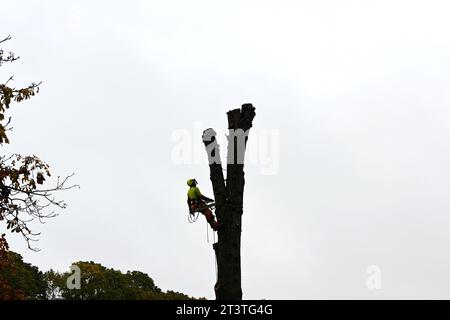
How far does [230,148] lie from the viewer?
9.46m

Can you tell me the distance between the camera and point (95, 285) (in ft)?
198

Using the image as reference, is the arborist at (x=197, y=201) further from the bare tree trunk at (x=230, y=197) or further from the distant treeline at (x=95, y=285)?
the distant treeline at (x=95, y=285)

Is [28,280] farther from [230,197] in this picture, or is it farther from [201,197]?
[230,197]

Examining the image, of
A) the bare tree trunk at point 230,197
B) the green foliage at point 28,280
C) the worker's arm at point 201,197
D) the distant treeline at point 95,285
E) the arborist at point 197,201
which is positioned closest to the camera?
the bare tree trunk at point 230,197

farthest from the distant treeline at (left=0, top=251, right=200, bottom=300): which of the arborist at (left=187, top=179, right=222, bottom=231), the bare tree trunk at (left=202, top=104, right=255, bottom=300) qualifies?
the bare tree trunk at (left=202, top=104, right=255, bottom=300)

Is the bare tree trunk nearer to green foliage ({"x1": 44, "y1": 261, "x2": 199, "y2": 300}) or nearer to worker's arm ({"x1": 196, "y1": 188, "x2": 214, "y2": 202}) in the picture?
worker's arm ({"x1": 196, "y1": 188, "x2": 214, "y2": 202})

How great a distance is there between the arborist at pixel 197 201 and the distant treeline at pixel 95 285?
4784 centimetres

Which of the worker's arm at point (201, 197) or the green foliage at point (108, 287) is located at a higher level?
the worker's arm at point (201, 197)

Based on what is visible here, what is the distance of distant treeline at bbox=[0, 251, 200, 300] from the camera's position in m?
59.0

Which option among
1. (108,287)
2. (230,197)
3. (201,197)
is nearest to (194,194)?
(201,197)

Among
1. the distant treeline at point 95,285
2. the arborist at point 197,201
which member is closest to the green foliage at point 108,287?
the distant treeline at point 95,285

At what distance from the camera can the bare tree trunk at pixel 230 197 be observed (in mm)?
9109

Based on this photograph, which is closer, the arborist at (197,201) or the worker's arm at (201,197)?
the arborist at (197,201)

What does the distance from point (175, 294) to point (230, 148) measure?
55.3m
